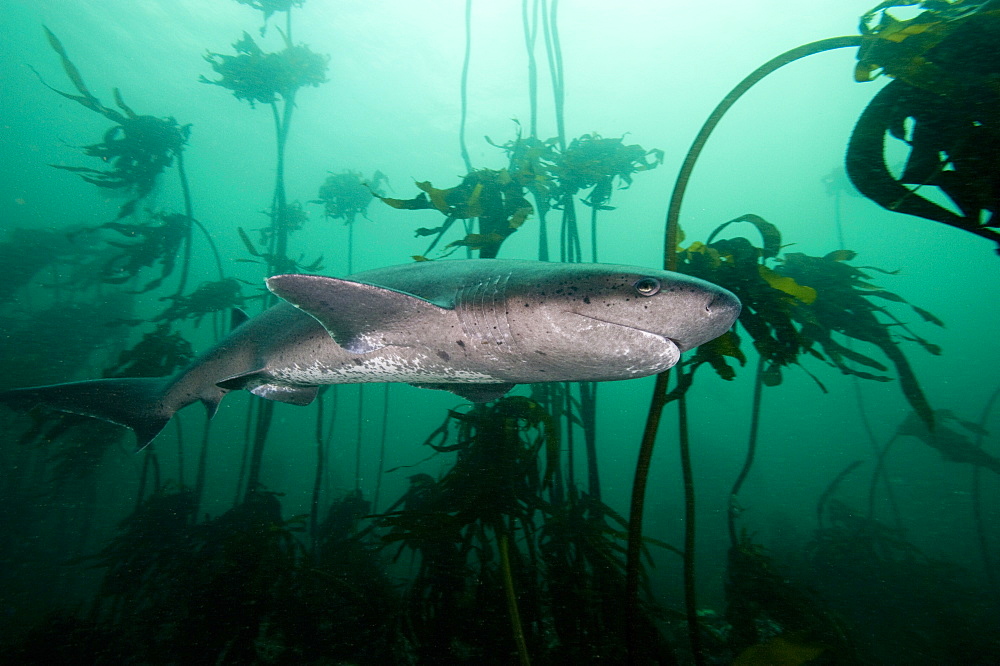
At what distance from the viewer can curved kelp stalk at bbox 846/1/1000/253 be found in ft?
7.43

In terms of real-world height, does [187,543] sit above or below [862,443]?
above

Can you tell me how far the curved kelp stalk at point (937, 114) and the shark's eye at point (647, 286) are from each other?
7.81 ft

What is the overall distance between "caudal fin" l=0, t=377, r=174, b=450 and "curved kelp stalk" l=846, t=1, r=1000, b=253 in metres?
5.76

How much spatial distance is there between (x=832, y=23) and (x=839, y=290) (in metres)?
60.7

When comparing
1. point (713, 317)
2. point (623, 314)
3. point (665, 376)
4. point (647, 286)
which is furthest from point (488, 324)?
point (665, 376)

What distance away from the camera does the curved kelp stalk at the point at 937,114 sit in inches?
89.1

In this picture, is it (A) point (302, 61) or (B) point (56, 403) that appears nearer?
(B) point (56, 403)

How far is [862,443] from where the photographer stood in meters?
31.1

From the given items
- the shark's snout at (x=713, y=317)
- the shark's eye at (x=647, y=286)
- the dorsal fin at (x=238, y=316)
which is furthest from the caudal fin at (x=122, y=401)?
the shark's snout at (x=713, y=317)

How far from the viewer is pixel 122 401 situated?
2.97m

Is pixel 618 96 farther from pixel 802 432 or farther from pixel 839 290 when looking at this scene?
pixel 839 290

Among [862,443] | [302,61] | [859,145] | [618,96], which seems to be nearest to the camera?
[859,145]

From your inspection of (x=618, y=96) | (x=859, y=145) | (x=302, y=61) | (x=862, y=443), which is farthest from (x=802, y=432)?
(x=302, y=61)

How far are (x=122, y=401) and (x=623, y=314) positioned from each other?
4.04 metres
